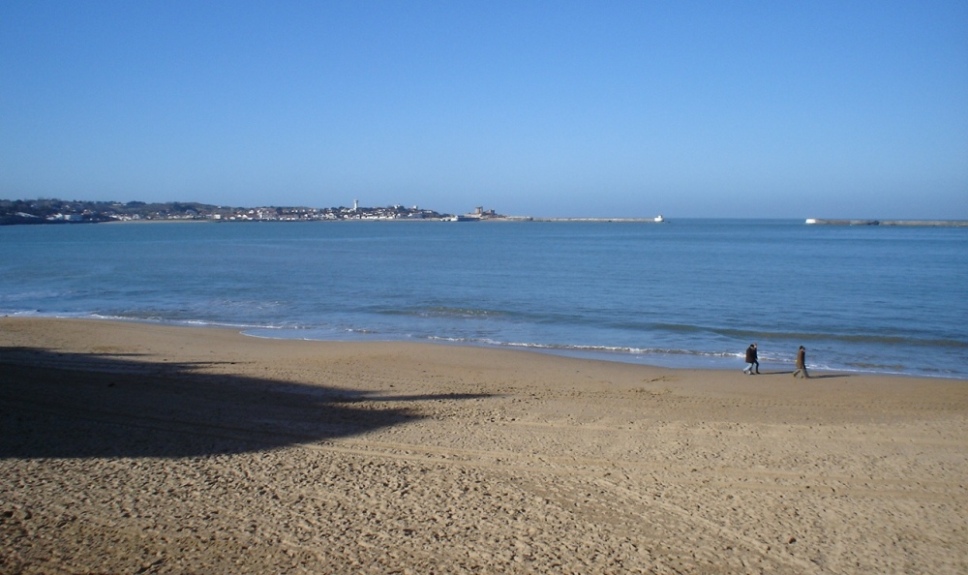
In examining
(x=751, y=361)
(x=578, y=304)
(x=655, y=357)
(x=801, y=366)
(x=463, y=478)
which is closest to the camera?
(x=463, y=478)

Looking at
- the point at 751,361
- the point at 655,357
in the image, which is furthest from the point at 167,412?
the point at 655,357

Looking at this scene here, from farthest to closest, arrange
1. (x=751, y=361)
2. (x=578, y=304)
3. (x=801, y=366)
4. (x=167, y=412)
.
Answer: (x=578, y=304), (x=751, y=361), (x=801, y=366), (x=167, y=412)

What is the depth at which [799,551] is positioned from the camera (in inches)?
260

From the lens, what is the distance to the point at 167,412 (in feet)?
36.6

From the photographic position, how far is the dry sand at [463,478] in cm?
634

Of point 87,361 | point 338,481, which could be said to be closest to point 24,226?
point 87,361

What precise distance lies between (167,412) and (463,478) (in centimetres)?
528

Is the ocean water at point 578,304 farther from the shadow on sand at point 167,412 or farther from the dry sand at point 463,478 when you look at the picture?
the shadow on sand at point 167,412

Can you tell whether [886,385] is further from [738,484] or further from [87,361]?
[87,361]

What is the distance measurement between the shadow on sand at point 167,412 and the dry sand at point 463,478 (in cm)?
6

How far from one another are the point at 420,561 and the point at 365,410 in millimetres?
6145

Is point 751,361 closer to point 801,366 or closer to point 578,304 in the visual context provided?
point 801,366

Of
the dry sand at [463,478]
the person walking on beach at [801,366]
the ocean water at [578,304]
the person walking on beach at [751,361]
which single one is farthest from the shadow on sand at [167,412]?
the ocean water at [578,304]

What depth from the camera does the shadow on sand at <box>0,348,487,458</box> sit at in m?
9.28
